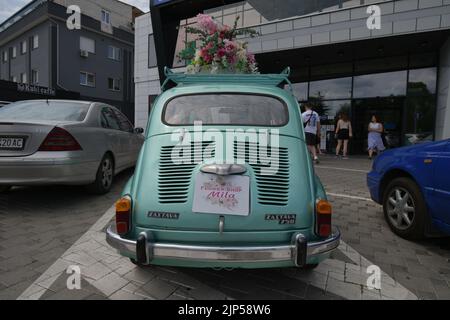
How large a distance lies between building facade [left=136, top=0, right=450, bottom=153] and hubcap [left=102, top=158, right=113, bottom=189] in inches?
178

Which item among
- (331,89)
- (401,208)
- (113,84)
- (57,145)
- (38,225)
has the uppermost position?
(113,84)

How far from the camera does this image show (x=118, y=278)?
2.58m

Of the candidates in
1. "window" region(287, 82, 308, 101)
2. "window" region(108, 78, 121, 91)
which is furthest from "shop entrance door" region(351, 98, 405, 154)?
"window" region(108, 78, 121, 91)

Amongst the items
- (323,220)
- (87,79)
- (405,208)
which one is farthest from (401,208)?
(87,79)

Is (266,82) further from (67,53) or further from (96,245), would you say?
(67,53)

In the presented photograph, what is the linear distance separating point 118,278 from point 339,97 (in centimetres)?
1251

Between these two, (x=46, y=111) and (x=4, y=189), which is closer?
(x=46, y=111)

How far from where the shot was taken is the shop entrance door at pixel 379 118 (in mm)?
11977

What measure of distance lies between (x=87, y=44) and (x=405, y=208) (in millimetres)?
30181

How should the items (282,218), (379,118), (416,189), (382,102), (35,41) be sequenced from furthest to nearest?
(35,41), (379,118), (382,102), (416,189), (282,218)

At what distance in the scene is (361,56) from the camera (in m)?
12.3

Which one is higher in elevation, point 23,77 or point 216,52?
point 23,77

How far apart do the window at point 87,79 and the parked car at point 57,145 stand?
82.0 feet

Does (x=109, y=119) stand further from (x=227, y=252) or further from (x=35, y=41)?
(x=35, y=41)
